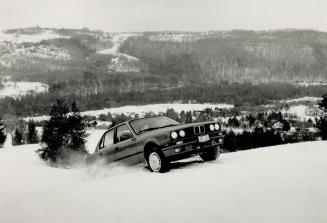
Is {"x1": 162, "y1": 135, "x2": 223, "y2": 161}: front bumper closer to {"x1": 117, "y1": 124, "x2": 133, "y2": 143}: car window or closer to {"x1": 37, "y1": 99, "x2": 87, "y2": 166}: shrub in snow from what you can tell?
{"x1": 117, "y1": 124, "x2": 133, "y2": 143}: car window

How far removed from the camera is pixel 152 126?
36.0ft

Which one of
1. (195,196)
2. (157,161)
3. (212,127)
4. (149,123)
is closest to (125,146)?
(149,123)

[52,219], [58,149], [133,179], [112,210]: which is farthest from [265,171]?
[58,149]

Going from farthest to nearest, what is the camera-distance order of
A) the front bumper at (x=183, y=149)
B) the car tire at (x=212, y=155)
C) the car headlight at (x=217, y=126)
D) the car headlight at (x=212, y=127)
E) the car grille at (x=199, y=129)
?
the car tire at (x=212, y=155) < the car headlight at (x=217, y=126) < the car headlight at (x=212, y=127) < the car grille at (x=199, y=129) < the front bumper at (x=183, y=149)

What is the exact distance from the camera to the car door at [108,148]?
38.1 ft

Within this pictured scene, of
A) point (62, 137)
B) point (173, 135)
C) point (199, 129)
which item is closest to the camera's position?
point (173, 135)

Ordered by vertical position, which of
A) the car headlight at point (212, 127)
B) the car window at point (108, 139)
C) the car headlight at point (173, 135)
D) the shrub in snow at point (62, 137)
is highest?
the car headlight at point (212, 127)

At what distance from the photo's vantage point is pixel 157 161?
10.0 metres

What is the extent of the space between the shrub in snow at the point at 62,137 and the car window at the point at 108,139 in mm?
13463

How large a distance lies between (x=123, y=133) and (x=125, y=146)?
396mm

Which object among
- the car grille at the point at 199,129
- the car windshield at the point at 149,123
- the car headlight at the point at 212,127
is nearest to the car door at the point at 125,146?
the car windshield at the point at 149,123

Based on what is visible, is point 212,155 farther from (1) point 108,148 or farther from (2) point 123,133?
(1) point 108,148

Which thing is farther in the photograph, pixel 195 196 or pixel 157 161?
pixel 157 161

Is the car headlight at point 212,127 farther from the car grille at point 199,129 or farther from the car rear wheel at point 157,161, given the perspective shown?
the car rear wheel at point 157,161
